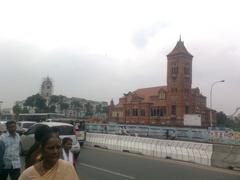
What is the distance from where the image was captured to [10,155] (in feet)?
23.7

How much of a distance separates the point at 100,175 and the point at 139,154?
9438mm

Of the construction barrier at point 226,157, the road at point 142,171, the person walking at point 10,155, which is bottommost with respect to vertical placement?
the road at point 142,171

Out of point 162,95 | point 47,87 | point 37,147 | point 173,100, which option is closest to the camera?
point 37,147

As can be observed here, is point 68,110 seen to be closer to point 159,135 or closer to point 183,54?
point 183,54

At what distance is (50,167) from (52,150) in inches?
4.9

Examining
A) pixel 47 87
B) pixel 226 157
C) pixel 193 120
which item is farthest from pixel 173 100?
pixel 226 157

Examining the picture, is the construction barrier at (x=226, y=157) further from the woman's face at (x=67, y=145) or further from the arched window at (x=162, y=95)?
the arched window at (x=162, y=95)

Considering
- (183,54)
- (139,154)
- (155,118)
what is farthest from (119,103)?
(139,154)

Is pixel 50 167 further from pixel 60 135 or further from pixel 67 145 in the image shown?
pixel 60 135

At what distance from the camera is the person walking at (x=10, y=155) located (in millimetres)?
7211

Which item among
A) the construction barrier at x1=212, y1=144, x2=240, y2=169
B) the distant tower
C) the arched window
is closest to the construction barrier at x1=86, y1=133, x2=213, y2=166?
the construction barrier at x1=212, y1=144, x2=240, y2=169

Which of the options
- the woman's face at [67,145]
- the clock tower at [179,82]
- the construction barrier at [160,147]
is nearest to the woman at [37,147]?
the woman's face at [67,145]

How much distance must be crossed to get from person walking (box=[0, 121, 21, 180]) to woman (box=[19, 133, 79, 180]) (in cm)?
401

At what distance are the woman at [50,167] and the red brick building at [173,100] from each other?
3870 inches
